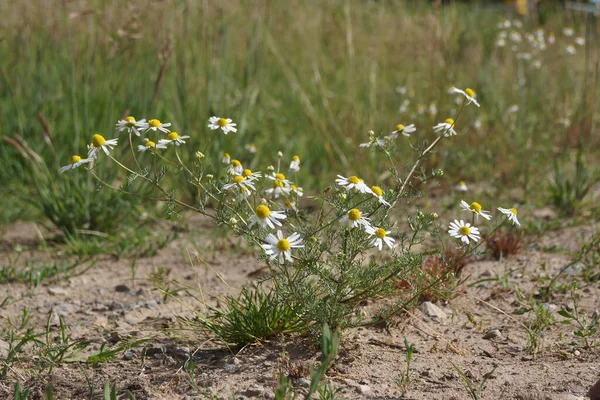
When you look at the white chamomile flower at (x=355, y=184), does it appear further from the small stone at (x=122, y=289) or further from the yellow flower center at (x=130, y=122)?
the small stone at (x=122, y=289)

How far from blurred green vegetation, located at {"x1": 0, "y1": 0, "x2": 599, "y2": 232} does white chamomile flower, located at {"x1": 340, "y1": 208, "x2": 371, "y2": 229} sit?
74.6 inches

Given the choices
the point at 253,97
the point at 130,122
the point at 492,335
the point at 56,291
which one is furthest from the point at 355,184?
the point at 253,97

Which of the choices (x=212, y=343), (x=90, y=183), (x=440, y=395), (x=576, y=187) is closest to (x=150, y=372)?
(x=212, y=343)

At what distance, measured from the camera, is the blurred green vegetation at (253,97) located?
4.03 m

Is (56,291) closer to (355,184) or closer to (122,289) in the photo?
(122,289)

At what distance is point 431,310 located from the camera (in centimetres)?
255

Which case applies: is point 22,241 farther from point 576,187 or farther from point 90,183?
point 576,187

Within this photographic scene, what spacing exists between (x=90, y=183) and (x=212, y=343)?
1.58 m

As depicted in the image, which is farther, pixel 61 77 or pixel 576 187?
pixel 61 77

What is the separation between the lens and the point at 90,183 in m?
3.55

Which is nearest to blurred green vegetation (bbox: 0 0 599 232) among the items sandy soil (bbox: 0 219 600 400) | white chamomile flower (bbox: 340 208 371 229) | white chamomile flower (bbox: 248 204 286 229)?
sandy soil (bbox: 0 219 600 400)

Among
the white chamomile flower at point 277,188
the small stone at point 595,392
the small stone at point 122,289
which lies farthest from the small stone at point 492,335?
the small stone at point 122,289

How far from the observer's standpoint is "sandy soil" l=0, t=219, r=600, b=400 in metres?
2.00

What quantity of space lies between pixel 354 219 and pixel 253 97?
9.03 ft
